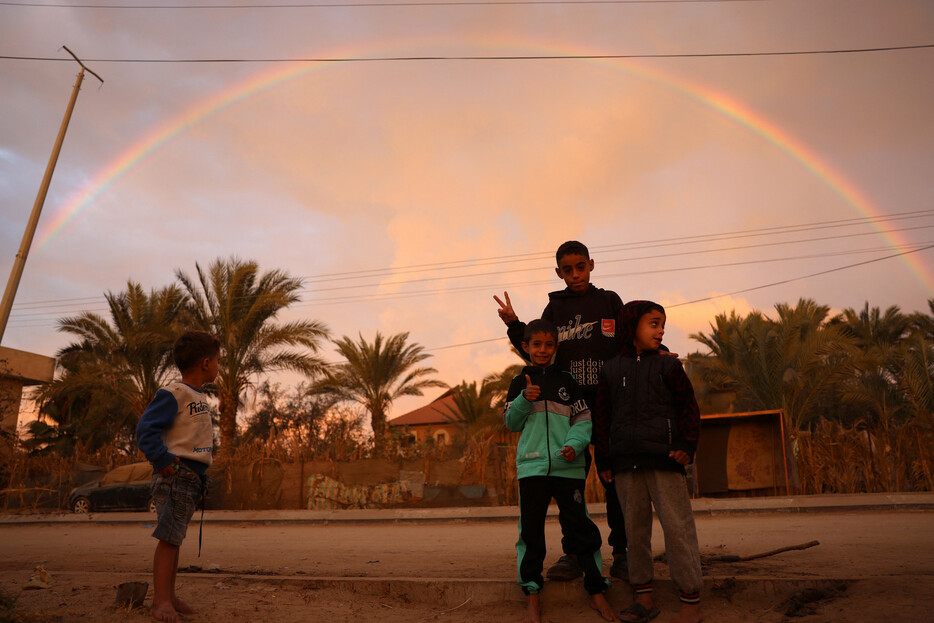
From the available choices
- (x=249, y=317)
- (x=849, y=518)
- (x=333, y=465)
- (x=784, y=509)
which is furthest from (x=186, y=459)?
(x=249, y=317)

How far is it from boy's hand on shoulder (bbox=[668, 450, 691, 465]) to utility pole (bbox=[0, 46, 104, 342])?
520 inches

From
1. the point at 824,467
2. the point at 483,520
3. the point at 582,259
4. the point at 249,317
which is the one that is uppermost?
the point at 249,317

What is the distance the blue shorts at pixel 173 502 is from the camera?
3318mm

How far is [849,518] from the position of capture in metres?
8.27

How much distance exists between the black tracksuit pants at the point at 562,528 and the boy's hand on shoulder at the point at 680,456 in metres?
0.58

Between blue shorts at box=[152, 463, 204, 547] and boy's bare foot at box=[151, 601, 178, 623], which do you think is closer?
boy's bare foot at box=[151, 601, 178, 623]

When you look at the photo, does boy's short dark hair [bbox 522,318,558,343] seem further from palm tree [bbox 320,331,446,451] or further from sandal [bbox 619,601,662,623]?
palm tree [bbox 320,331,446,451]

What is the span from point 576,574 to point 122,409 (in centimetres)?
2666

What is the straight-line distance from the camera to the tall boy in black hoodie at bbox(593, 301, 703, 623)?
3232mm

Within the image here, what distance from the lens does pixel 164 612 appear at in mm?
3174

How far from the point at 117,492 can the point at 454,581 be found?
42.3 feet

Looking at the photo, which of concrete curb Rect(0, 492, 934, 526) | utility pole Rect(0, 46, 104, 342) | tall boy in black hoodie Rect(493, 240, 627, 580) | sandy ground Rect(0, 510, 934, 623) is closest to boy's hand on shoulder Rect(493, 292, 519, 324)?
tall boy in black hoodie Rect(493, 240, 627, 580)

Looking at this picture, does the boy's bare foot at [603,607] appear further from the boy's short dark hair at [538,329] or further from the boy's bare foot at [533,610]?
the boy's short dark hair at [538,329]

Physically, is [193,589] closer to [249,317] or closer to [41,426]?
[249,317]
